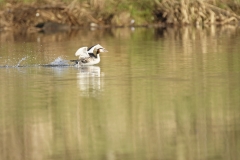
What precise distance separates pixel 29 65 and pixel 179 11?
673 inches

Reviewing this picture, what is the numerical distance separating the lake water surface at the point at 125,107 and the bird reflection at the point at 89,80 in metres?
0.02

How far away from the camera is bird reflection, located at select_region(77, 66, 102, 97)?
1233 centimetres

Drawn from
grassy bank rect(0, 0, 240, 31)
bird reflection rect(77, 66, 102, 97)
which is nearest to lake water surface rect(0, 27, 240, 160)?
bird reflection rect(77, 66, 102, 97)

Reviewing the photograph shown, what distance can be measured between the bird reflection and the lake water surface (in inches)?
0.6

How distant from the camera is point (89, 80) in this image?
46.0ft

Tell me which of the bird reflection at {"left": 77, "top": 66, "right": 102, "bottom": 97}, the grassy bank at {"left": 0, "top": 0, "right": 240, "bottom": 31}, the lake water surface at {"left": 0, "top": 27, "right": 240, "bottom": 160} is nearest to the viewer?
the lake water surface at {"left": 0, "top": 27, "right": 240, "bottom": 160}

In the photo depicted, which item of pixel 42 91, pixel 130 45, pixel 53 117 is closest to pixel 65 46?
pixel 130 45

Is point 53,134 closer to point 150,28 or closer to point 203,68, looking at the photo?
point 203,68

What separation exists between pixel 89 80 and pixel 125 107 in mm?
3465

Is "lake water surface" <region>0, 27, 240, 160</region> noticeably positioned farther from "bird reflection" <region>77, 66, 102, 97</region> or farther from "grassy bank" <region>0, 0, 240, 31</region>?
"grassy bank" <region>0, 0, 240, 31</region>

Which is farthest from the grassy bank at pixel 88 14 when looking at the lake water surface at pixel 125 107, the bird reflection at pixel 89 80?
the bird reflection at pixel 89 80

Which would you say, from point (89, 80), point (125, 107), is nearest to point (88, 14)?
point (89, 80)

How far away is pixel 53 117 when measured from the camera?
33.3 feet

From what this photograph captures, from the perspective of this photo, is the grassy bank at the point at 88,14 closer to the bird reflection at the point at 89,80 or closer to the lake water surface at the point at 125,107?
the lake water surface at the point at 125,107
